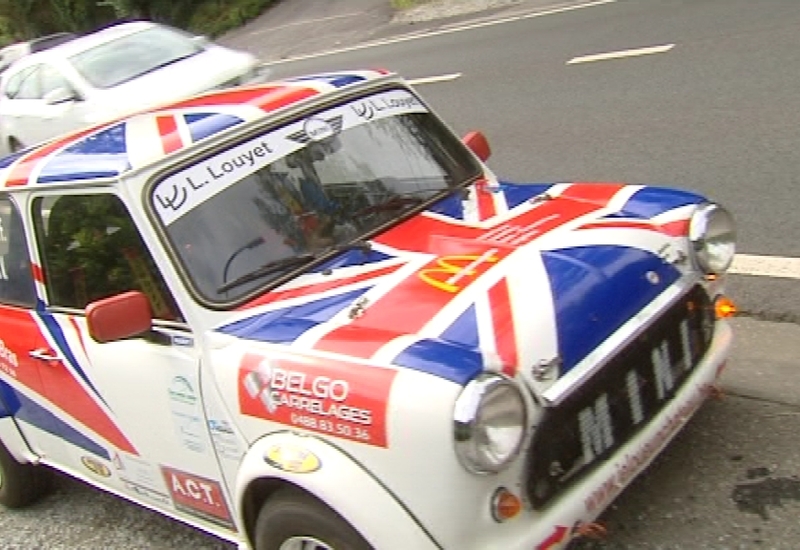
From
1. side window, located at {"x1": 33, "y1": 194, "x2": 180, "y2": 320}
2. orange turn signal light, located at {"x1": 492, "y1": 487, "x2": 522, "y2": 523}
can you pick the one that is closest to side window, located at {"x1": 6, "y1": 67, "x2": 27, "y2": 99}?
side window, located at {"x1": 33, "y1": 194, "x2": 180, "y2": 320}

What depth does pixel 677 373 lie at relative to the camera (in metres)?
3.35

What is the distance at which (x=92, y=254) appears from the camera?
3.70 meters

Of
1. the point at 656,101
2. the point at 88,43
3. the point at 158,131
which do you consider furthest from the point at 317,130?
the point at 88,43

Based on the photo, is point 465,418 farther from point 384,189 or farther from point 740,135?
point 740,135

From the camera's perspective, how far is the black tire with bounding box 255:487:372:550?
9.27ft

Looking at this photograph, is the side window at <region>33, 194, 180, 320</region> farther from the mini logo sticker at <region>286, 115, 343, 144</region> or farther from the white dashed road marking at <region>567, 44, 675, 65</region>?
the white dashed road marking at <region>567, 44, 675, 65</region>

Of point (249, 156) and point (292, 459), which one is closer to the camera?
point (292, 459)

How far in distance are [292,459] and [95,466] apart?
139cm

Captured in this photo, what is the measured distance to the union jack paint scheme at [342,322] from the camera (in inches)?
109

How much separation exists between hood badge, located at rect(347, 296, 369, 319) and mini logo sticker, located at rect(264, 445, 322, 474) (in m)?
0.45

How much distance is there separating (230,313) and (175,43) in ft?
31.1

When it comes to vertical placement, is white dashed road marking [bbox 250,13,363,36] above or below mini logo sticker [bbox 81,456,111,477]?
below

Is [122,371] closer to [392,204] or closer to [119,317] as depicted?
[119,317]

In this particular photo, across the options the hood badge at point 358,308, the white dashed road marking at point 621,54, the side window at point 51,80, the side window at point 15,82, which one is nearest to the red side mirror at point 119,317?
the hood badge at point 358,308
